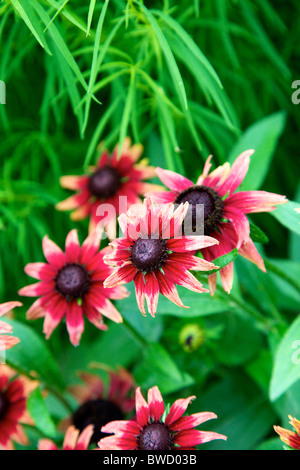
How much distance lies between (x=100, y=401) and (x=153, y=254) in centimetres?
42

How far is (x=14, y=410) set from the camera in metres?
0.75

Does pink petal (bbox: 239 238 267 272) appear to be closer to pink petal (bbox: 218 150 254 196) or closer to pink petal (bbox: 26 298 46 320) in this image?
pink petal (bbox: 218 150 254 196)

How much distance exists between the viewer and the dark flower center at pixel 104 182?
3.06ft

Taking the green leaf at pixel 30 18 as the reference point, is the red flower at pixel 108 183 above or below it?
below

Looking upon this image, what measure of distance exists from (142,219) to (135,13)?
1.00 feet

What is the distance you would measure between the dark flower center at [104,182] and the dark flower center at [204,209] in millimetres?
367

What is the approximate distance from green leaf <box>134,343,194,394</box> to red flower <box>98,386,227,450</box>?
0.16 m

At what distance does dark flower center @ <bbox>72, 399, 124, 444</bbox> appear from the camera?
77cm

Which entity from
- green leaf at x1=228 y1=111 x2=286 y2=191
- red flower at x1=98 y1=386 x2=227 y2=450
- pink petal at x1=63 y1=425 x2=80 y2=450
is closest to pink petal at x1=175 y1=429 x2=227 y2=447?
red flower at x1=98 y1=386 x2=227 y2=450

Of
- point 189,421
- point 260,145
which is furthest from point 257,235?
point 260,145

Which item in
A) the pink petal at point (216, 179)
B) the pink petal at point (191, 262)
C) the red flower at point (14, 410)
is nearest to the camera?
the pink petal at point (191, 262)

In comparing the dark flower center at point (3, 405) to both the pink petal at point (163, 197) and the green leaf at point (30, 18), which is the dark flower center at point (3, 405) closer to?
the pink petal at point (163, 197)

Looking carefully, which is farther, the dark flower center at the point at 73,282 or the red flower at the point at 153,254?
the dark flower center at the point at 73,282

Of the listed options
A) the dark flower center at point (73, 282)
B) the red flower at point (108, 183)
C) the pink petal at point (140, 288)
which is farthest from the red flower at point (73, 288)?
the red flower at point (108, 183)
